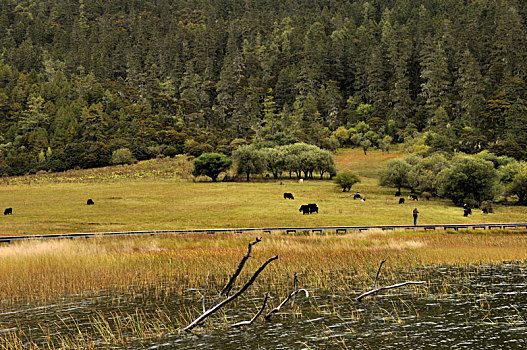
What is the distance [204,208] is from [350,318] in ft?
184

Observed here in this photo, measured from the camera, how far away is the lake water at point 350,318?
18.0 meters

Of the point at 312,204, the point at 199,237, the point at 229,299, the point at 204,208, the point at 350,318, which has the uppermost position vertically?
the point at 229,299

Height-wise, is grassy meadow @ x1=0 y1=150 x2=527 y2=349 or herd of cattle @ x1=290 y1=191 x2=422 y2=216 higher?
herd of cattle @ x1=290 y1=191 x2=422 y2=216

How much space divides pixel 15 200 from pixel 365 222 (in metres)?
60.7

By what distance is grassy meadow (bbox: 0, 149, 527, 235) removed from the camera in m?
61.9

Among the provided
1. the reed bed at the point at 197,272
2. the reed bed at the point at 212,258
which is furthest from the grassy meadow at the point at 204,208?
the reed bed at the point at 197,272

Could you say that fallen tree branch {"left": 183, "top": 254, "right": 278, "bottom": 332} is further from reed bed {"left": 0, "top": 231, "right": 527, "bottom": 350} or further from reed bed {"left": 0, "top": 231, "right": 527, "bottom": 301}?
reed bed {"left": 0, "top": 231, "right": 527, "bottom": 301}

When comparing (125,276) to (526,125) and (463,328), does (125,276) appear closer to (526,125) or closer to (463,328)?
(463,328)

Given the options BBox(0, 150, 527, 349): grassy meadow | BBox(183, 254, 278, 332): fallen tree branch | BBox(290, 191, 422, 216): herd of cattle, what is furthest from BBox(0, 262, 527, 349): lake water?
BBox(290, 191, 422, 216): herd of cattle

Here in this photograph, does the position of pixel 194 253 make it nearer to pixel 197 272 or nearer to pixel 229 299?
pixel 197 272

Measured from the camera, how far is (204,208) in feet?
249

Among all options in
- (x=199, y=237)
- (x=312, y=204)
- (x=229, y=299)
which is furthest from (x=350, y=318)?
(x=312, y=204)

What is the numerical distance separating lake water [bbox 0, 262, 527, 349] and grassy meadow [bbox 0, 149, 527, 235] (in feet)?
110

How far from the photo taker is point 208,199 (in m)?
85.2
